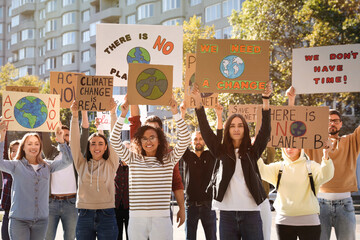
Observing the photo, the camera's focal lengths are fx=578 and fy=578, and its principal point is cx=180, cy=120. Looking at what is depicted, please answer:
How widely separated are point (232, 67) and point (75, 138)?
2104 mm

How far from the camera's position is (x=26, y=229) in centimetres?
703

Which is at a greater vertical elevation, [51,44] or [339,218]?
[51,44]

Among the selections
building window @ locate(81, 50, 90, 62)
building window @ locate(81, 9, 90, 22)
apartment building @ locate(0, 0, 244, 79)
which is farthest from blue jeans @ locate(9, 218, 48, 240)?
building window @ locate(81, 9, 90, 22)

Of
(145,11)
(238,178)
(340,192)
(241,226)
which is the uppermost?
(145,11)

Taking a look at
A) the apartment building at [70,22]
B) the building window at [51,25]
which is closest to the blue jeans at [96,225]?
the apartment building at [70,22]

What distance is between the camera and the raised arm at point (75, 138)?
6.93 meters

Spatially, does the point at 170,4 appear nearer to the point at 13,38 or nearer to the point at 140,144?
the point at 13,38

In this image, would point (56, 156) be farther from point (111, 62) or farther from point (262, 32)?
point (262, 32)

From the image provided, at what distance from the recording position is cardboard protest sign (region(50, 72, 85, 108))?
8906mm

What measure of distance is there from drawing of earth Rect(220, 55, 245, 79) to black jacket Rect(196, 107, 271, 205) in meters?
0.88

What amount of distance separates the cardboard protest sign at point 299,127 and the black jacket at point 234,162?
505 millimetres

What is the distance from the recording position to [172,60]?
8531 mm

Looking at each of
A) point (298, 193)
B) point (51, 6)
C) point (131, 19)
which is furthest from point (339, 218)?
point (51, 6)

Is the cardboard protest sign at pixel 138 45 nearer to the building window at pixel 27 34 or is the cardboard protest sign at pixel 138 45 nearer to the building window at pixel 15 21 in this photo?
the building window at pixel 27 34
